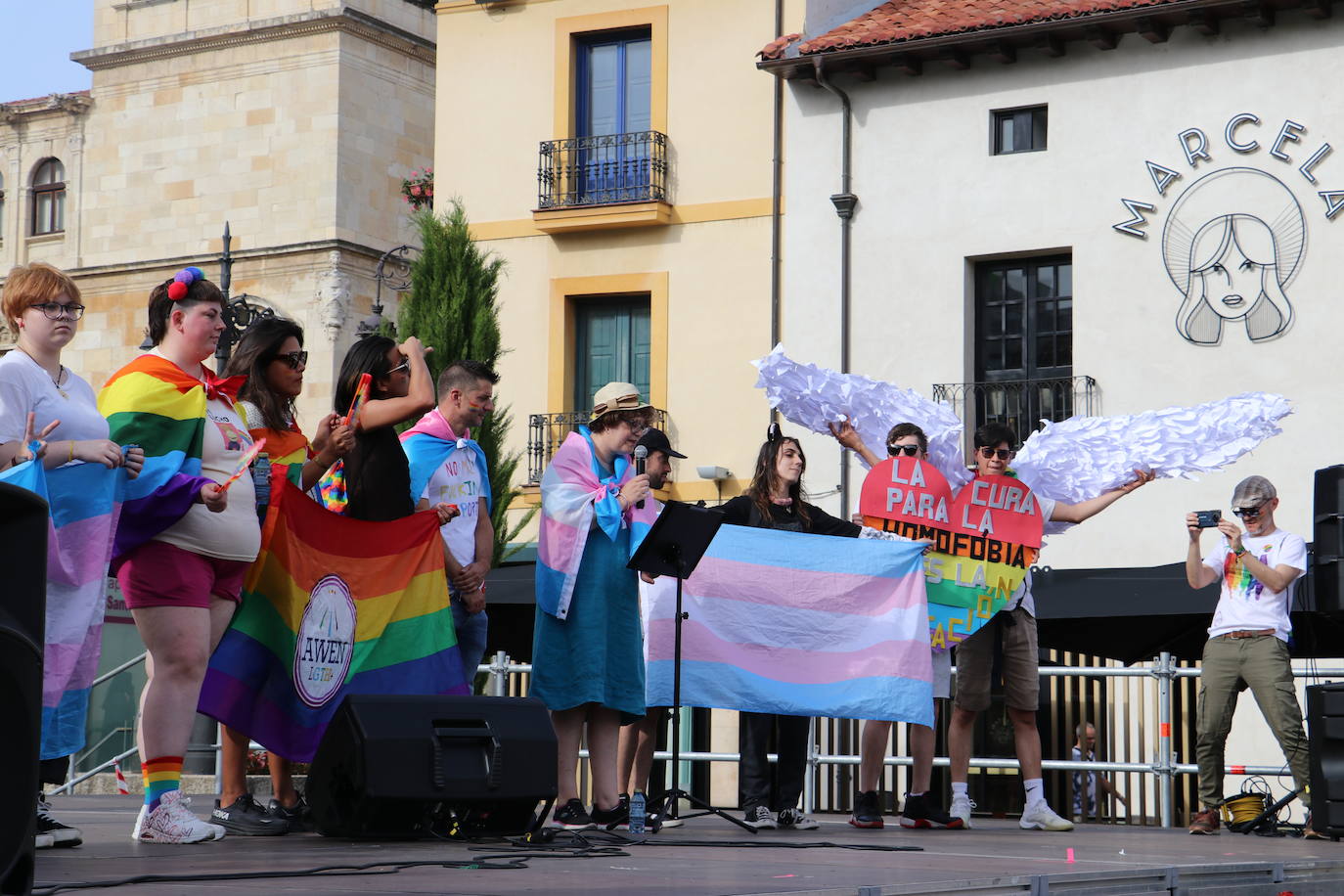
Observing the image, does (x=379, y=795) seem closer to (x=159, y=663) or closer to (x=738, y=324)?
(x=159, y=663)

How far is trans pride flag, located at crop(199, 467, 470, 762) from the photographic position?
7.27 m

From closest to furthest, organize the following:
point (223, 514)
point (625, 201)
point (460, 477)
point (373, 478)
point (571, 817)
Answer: point (223, 514), point (373, 478), point (571, 817), point (460, 477), point (625, 201)

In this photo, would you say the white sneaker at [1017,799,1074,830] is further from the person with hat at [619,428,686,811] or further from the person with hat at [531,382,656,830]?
the person with hat at [531,382,656,830]

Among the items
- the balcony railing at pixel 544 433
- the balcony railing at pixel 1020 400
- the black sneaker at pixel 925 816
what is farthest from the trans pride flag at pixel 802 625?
the balcony railing at pixel 544 433

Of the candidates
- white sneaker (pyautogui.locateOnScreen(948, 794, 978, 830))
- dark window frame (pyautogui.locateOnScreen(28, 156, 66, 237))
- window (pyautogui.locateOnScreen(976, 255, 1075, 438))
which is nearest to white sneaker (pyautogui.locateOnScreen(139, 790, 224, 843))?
white sneaker (pyautogui.locateOnScreen(948, 794, 978, 830))

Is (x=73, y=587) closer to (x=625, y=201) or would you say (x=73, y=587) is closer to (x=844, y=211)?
(x=844, y=211)

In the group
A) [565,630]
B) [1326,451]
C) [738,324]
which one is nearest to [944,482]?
[565,630]

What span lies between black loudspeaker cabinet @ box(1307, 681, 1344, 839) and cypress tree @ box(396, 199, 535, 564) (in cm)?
1250

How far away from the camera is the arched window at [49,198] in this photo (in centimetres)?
3206

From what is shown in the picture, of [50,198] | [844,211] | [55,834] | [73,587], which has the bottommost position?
[55,834]

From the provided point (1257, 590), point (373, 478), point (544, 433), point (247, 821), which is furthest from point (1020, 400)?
point (247, 821)

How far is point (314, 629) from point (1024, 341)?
14.1 metres

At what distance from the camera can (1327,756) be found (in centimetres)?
893

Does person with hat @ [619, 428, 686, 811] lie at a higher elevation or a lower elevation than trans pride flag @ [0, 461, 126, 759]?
lower
